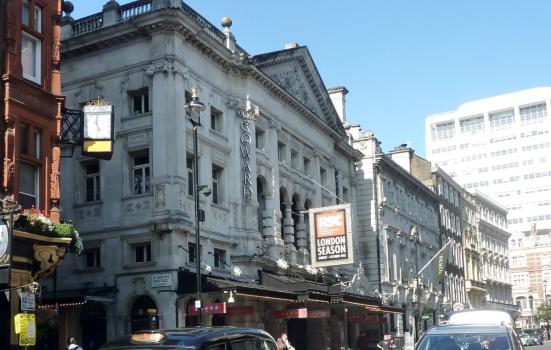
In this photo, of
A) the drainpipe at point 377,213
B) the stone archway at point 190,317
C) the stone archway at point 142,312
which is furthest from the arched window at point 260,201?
the drainpipe at point 377,213

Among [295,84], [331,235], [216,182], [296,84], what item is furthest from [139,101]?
[296,84]

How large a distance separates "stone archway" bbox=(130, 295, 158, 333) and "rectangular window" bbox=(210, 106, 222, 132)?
8385mm

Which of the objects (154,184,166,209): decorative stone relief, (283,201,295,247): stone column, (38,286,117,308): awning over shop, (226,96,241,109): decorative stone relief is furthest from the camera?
(283,201,295,247): stone column

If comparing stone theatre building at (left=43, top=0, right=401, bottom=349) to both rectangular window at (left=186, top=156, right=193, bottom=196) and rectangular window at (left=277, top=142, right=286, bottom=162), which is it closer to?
rectangular window at (left=186, top=156, right=193, bottom=196)

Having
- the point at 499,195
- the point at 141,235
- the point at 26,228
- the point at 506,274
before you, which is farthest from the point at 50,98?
the point at 499,195

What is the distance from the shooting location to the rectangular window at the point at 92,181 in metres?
33.6

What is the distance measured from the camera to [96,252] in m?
33.0

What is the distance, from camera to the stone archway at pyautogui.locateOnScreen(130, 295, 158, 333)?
1228 inches

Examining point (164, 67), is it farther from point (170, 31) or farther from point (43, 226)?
point (43, 226)

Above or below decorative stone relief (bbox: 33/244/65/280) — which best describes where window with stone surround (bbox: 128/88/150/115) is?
above

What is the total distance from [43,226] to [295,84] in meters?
24.9

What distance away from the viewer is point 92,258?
33125 millimetres

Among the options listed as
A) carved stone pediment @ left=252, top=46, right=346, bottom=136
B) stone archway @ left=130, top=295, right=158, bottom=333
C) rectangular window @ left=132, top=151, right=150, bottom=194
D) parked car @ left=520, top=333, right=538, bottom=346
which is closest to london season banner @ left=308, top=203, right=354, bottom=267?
carved stone pediment @ left=252, top=46, right=346, bottom=136

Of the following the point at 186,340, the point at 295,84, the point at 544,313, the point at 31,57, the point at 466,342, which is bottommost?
the point at 544,313
